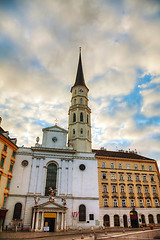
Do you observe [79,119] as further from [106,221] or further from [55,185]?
[106,221]

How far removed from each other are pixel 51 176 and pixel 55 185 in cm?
205

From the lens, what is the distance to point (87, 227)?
35031 millimetres

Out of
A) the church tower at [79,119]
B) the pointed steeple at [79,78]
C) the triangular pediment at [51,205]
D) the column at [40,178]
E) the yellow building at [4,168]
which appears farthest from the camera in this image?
the pointed steeple at [79,78]

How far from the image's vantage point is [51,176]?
126 feet

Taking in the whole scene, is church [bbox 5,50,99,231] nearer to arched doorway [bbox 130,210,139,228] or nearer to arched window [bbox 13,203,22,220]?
arched window [bbox 13,203,22,220]

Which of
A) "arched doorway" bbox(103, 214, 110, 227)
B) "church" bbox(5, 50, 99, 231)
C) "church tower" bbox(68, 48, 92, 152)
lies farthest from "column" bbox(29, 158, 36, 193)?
"arched doorway" bbox(103, 214, 110, 227)

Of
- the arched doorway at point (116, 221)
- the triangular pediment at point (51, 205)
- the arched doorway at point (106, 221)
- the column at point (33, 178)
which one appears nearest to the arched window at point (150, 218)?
the arched doorway at point (116, 221)

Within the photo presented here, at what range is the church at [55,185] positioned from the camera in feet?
109

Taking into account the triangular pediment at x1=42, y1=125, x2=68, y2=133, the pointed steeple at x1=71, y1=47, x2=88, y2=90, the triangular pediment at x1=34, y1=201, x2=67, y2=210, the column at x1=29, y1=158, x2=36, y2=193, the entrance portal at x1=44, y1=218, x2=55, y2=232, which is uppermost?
the pointed steeple at x1=71, y1=47, x2=88, y2=90

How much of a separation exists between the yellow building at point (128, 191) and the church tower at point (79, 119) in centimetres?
505

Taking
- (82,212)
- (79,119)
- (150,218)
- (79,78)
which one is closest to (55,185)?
(82,212)

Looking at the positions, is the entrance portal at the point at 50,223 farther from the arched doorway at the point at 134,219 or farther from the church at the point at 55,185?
the arched doorway at the point at 134,219

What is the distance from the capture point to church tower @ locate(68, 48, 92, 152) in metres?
43.7

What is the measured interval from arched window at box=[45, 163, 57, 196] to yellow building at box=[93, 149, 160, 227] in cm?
1002
